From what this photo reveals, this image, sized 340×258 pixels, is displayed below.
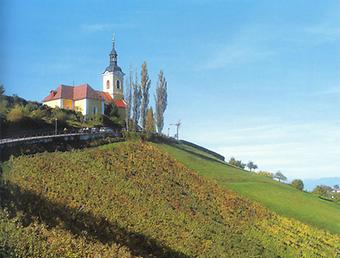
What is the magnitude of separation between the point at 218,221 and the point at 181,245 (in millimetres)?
4378

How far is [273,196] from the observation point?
1266 inches

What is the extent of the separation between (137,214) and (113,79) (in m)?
35.0

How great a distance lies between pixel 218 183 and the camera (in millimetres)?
30859

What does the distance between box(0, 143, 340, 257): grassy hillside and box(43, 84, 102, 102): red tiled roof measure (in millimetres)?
16940

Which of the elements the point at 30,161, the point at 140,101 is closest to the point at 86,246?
the point at 30,161

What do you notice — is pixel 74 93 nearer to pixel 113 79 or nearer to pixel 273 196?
pixel 113 79

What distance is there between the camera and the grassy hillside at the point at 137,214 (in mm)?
15625

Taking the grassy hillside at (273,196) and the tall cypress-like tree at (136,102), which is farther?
the tall cypress-like tree at (136,102)

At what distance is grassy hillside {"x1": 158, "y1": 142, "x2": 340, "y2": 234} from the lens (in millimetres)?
28688

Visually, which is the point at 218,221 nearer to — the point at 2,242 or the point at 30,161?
the point at 30,161

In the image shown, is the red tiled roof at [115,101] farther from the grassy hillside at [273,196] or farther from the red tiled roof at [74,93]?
the grassy hillside at [273,196]

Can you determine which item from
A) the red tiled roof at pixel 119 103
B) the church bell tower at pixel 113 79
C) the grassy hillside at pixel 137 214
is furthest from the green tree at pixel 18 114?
the church bell tower at pixel 113 79

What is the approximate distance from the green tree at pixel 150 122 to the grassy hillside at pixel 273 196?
10.3 feet

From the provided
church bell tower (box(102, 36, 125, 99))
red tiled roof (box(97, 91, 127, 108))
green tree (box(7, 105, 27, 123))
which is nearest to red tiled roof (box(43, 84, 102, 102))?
red tiled roof (box(97, 91, 127, 108))
